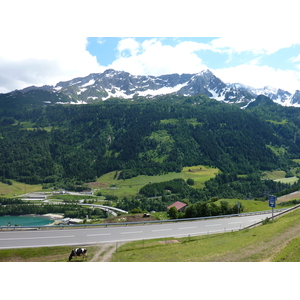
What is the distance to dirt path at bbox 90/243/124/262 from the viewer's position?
3151cm

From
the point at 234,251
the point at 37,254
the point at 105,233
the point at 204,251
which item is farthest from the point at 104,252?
the point at 234,251

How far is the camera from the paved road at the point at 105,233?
125 ft

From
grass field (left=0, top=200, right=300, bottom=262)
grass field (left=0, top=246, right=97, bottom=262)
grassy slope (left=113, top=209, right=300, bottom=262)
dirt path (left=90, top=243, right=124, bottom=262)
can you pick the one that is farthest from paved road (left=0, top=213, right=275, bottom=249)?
grassy slope (left=113, top=209, right=300, bottom=262)

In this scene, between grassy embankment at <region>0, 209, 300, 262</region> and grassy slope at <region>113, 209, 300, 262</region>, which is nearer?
grassy slope at <region>113, 209, 300, 262</region>

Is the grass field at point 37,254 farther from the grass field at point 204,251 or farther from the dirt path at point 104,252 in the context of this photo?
the dirt path at point 104,252

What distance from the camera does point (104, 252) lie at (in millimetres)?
33969

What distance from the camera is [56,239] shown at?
39.5m

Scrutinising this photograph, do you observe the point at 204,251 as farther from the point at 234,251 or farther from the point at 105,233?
the point at 105,233

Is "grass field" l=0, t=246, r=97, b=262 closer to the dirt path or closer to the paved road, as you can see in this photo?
the dirt path

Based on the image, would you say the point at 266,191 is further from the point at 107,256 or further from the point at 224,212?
the point at 107,256

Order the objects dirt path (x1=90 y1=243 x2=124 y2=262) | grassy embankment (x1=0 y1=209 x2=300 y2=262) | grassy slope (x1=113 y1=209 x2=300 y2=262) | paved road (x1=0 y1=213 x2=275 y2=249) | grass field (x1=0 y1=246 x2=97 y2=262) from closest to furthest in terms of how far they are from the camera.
Answer: 1. grassy slope (x1=113 y1=209 x2=300 y2=262)
2. grassy embankment (x1=0 y1=209 x2=300 y2=262)
3. dirt path (x1=90 y1=243 x2=124 y2=262)
4. grass field (x1=0 y1=246 x2=97 y2=262)
5. paved road (x1=0 y1=213 x2=275 y2=249)

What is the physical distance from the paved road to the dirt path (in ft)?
8.28

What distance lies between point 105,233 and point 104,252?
31.4ft

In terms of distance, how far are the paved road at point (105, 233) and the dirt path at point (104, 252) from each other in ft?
8.28
